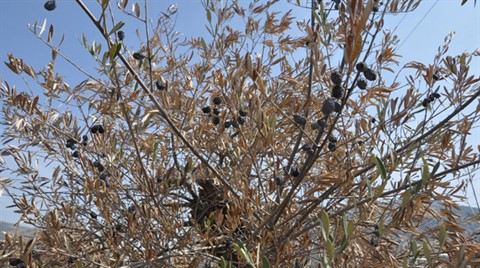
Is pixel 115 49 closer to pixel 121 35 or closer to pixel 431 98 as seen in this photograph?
pixel 121 35

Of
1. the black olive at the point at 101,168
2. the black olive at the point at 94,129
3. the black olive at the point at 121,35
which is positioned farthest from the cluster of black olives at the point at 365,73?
the black olive at the point at 101,168

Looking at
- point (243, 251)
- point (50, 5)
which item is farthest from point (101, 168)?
point (243, 251)

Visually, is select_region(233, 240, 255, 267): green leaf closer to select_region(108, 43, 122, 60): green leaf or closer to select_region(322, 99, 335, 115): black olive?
select_region(322, 99, 335, 115): black olive

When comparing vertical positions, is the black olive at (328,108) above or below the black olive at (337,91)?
below

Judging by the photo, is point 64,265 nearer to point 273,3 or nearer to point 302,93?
point 302,93

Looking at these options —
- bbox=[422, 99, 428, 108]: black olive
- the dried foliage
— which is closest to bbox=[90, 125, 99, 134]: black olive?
the dried foliage

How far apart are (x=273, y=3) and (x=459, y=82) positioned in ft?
4.15

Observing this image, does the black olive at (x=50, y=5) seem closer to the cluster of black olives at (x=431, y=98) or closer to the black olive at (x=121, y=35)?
the black olive at (x=121, y=35)

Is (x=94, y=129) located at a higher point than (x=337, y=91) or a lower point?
higher

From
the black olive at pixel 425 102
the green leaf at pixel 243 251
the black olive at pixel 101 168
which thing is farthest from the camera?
the black olive at pixel 101 168

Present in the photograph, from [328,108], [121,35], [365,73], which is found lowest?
[328,108]

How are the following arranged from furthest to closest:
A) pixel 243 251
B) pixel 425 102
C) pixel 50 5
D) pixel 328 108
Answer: pixel 425 102
pixel 50 5
pixel 328 108
pixel 243 251

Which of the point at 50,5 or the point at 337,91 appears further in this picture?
the point at 50,5

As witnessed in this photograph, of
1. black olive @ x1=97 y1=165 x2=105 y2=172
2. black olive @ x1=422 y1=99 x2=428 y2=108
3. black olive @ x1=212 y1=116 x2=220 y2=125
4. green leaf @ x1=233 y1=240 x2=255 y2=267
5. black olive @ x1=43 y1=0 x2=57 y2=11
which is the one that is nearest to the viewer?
green leaf @ x1=233 y1=240 x2=255 y2=267
